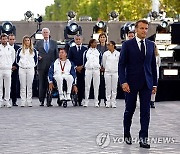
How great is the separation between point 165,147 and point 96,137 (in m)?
1.65

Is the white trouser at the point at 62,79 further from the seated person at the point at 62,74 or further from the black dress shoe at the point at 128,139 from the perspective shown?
the black dress shoe at the point at 128,139

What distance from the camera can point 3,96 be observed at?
864 inches

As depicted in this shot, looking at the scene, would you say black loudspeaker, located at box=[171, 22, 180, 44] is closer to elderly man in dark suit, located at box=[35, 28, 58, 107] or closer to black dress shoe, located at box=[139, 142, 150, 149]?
elderly man in dark suit, located at box=[35, 28, 58, 107]

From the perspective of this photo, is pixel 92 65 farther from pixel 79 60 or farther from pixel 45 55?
pixel 45 55

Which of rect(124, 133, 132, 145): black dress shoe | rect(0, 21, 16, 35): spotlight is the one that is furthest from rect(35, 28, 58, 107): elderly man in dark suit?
rect(124, 133, 132, 145): black dress shoe

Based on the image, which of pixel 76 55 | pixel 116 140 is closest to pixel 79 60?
pixel 76 55

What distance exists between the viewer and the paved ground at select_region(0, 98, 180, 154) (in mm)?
11952

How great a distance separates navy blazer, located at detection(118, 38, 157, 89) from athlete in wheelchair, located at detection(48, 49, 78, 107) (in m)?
8.48

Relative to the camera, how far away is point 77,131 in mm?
14383

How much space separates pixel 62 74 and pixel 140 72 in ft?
28.9

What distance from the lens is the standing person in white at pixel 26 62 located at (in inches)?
824

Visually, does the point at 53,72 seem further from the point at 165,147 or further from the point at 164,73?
the point at 165,147

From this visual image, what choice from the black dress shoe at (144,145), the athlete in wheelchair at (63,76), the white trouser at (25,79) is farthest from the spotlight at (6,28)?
the black dress shoe at (144,145)

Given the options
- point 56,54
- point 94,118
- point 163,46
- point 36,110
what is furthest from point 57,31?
point 94,118
